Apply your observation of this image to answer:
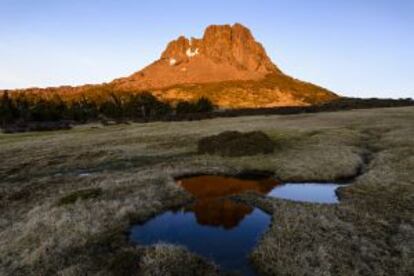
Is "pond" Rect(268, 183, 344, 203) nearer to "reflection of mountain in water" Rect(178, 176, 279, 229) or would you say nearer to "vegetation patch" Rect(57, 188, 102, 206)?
→ "reflection of mountain in water" Rect(178, 176, 279, 229)

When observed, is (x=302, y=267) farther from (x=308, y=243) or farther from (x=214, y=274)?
(x=214, y=274)

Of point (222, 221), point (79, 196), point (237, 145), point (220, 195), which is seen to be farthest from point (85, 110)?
point (222, 221)

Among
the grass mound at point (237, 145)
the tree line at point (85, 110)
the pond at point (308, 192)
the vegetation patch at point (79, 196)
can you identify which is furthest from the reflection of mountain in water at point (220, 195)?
the tree line at point (85, 110)

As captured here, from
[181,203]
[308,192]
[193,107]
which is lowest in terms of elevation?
[181,203]

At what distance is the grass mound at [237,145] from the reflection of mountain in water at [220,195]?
316 inches

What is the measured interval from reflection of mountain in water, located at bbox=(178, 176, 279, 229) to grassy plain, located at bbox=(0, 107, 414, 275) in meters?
1.20

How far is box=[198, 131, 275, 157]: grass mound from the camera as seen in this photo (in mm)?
37219

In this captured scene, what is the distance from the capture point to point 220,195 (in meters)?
24.5

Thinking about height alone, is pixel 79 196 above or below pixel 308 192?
above

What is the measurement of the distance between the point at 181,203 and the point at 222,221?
12.4 ft

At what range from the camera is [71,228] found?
711 inches

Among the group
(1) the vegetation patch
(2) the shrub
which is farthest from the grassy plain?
(2) the shrub

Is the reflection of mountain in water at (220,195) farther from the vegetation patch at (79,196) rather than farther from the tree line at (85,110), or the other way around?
the tree line at (85,110)

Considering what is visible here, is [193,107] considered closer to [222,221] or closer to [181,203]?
[181,203]
